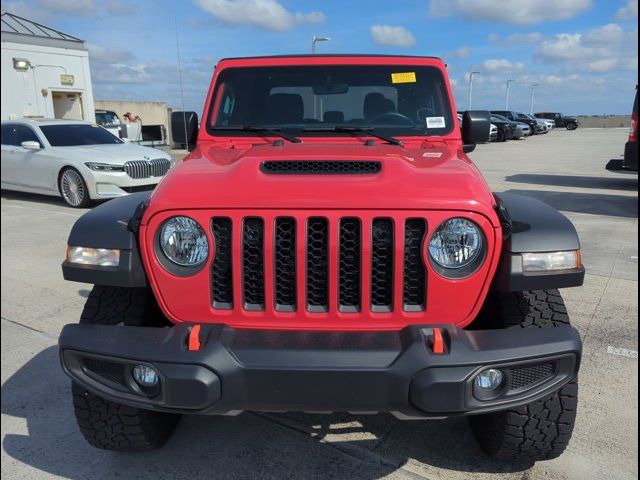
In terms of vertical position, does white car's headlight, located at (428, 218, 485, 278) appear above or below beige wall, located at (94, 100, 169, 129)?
below

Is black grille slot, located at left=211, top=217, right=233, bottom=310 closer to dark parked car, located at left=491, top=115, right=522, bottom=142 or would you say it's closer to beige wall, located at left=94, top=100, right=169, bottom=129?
dark parked car, located at left=491, top=115, right=522, bottom=142

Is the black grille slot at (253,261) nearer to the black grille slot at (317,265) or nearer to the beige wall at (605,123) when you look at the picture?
the black grille slot at (317,265)

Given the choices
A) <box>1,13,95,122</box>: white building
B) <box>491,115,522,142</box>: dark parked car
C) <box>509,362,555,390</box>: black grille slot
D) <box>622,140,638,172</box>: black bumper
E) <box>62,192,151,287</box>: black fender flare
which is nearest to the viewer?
<box>509,362,555,390</box>: black grille slot

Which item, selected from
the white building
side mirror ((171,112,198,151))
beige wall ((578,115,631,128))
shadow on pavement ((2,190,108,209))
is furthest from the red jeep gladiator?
beige wall ((578,115,631,128))

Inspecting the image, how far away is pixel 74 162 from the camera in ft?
29.6

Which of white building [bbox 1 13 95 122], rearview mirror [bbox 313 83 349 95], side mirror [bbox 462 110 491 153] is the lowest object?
side mirror [bbox 462 110 491 153]

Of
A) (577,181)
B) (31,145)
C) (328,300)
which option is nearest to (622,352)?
(328,300)

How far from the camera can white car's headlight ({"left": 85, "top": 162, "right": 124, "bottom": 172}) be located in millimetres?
8906

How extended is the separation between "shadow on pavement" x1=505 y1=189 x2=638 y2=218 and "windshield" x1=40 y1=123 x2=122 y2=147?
7580 millimetres

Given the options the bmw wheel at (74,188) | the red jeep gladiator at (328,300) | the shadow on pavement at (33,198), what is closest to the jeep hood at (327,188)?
the red jeep gladiator at (328,300)

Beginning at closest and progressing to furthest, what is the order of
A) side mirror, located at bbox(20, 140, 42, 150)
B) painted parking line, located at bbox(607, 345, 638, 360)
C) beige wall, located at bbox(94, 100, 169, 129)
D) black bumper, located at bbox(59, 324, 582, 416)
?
1. black bumper, located at bbox(59, 324, 582, 416)
2. painted parking line, located at bbox(607, 345, 638, 360)
3. side mirror, located at bbox(20, 140, 42, 150)
4. beige wall, located at bbox(94, 100, 169, 129)

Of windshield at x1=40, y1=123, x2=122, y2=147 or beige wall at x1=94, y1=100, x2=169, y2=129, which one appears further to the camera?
beige wall at x1=94, y1=100, x2=169, y2=129

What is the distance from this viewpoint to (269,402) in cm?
195

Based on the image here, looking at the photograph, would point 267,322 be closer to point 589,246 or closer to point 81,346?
point 81,346
